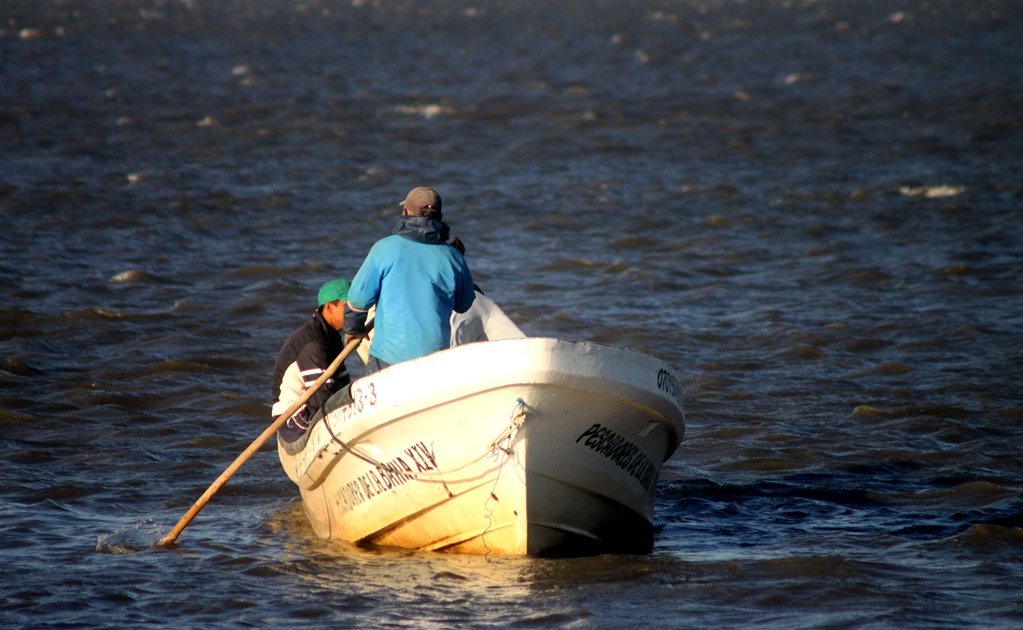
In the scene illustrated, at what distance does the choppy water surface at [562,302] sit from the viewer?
23.2 feet

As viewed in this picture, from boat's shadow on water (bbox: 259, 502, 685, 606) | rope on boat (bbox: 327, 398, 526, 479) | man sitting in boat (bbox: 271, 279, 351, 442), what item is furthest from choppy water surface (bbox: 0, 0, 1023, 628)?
man sitting in boat (bbox: 271, 279, 351, 442)

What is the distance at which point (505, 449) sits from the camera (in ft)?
22.0

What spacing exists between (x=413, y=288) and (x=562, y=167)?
1442cm

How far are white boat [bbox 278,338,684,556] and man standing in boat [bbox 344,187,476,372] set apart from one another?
441 millimetres

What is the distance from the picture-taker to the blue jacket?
23.7ft

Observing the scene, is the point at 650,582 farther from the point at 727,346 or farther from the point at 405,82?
the point at 405,82

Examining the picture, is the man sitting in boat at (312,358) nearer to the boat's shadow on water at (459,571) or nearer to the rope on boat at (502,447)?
the boat's shadow on water at (459,571)

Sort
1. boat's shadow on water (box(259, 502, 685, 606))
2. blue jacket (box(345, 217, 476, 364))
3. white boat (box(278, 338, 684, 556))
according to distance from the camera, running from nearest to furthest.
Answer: white boat (box(278, 338, 684, 556)) < boat's shadow on water (box(259, 502, 685, 606)) < blue jacket (box(345, 217, 476, 364))


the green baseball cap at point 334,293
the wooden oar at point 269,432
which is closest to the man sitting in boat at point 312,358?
the green baseball cap at point 334,293

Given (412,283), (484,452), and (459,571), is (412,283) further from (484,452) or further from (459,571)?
(459,571)

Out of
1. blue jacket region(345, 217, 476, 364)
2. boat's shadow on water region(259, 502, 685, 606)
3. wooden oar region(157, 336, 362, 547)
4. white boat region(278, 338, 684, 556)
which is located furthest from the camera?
wooden oar region(157, 336, 362, 547)

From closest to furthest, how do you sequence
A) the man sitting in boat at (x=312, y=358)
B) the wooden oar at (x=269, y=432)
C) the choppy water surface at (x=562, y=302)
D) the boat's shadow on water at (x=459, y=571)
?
the boat's shadow on water at (x=459, y=571)
the choppy water surface at (x=562, y=302)
the wooden oar at (x=269, y=432)
the man sitting in boat at (x=312, y=358)

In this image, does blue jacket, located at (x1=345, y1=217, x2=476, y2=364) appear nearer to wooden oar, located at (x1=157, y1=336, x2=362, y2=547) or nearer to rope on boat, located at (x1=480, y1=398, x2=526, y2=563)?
wooden oar, located at (x1=157, y1=336, x2=362, y2=547)

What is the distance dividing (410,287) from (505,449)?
1134mm
